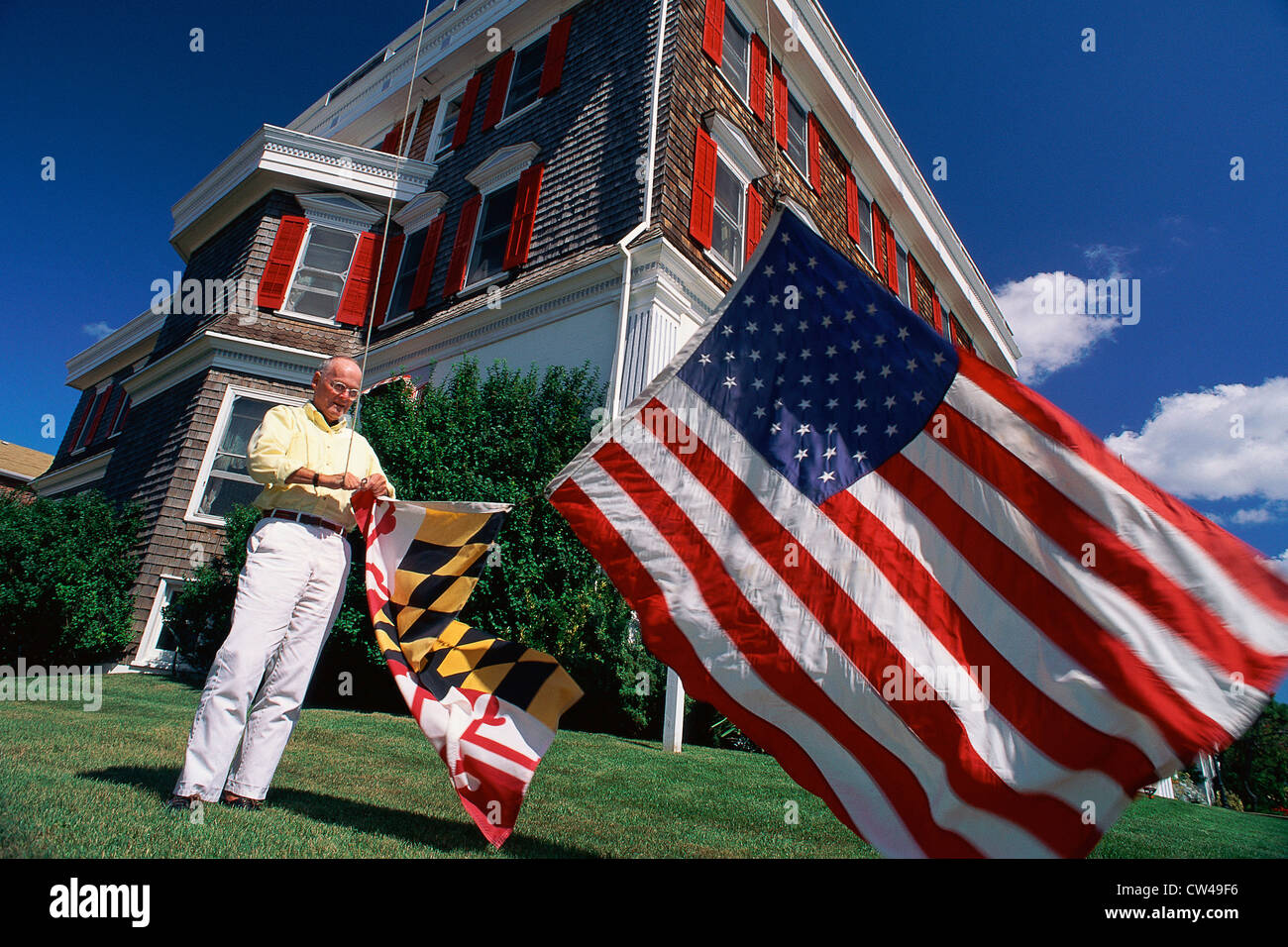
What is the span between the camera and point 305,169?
12469mm

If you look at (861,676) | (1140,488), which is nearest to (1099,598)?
(1140,488)

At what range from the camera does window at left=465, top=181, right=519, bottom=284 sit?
36.6 ft

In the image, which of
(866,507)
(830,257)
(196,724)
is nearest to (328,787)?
(196,724)

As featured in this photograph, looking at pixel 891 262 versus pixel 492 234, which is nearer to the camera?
pixel 492 234

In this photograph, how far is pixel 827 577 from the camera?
2.12 m

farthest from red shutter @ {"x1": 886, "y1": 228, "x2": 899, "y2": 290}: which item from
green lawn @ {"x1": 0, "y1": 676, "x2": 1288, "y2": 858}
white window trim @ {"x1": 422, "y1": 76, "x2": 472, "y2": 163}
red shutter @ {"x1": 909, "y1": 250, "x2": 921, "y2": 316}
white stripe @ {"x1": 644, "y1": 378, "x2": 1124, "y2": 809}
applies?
white stripe @ {"x1": 644, "y1": 378, "x2": 1124, "y2": 809}

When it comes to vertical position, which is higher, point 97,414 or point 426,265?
point 426,265

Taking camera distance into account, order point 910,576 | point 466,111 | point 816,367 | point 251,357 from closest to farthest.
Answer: point 910,576
point 816,367
point 251,357
point 466,111

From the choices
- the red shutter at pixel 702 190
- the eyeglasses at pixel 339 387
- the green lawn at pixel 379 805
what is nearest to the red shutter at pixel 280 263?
the red shutter at pixel 702 190

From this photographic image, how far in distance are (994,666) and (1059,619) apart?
216mm

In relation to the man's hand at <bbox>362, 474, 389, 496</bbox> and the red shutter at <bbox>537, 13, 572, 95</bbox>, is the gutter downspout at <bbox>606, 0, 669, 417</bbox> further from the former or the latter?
the man's hand at <bbox>362, 474, 389, 496</bbox>

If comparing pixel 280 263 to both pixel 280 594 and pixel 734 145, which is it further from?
pixel 280 594

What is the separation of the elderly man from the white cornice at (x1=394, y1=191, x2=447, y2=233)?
10634 mm

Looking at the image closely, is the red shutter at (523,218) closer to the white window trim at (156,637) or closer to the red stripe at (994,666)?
the white window trim at (156,637)
